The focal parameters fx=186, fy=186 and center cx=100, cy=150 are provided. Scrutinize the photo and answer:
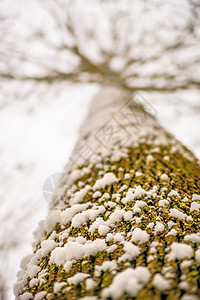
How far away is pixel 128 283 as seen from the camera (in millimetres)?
571

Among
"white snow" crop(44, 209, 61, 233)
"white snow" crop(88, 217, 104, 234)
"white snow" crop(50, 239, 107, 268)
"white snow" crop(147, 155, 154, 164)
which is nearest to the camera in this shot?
"white snow" crop(50, 239, 107, 268)

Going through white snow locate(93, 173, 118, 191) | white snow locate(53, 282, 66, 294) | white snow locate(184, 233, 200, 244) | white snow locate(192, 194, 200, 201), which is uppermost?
white snow locate(93, 173, 118, 191)

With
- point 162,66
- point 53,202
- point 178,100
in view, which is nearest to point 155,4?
point 162,66

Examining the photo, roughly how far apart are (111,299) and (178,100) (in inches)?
121

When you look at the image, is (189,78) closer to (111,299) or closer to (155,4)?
(155,4)

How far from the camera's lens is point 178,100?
10.0ft

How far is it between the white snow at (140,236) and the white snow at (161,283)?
0.56 feet

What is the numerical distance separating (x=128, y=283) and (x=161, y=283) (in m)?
0.10

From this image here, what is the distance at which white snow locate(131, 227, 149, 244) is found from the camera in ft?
2.44

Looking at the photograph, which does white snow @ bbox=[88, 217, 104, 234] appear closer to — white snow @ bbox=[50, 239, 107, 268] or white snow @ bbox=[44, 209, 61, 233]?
white snow @ bbox=[50, 239, 107, 268]

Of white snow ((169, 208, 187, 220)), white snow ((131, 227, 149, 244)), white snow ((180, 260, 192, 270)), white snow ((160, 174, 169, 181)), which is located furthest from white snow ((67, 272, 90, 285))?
white snow ((160, 174, 169, 181))

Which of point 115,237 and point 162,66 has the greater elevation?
point 162,66

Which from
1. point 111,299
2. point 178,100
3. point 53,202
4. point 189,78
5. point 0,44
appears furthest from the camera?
point 178,100

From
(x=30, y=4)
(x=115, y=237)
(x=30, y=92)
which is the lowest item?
(x=115, y=237)
